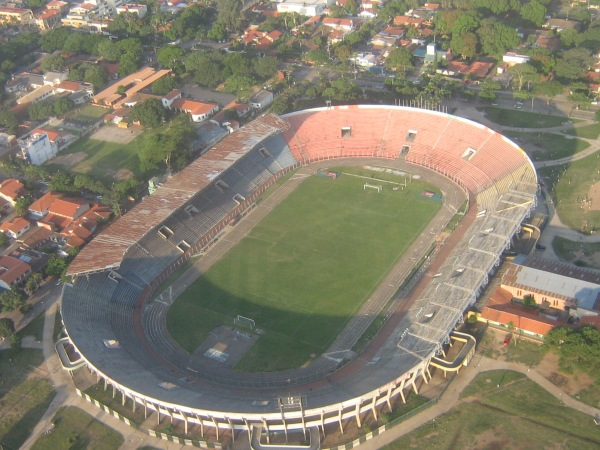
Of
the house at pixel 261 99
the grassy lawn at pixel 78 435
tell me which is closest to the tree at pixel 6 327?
the grassy lawn at pixel 78 435

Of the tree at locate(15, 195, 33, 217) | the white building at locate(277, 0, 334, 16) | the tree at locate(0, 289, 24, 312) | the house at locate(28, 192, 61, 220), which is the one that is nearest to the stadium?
the tree at locate(0, 289, 24, 312)

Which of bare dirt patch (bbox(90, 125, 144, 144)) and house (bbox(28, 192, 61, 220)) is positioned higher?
house (bbox(28, 192, 61, 220))

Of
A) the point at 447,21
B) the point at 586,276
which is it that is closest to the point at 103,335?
the point at 586,276

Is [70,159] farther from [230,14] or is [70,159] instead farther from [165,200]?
[230,14]

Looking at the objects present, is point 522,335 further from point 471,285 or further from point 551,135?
point 551,135

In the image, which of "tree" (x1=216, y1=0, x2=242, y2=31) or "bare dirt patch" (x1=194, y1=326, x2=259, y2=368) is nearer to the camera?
"bare dirt patch" (x1=194, y1=326, x2=259, y2=368)

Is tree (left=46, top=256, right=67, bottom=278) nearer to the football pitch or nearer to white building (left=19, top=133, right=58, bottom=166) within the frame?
the football pitch

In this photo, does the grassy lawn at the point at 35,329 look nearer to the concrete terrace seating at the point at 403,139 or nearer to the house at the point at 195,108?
the concrete terrace seating at the point at 403,139

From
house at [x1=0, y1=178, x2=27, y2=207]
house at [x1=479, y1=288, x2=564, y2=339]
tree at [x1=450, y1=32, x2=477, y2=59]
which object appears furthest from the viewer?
tree at [x1=450, y1=32, x2=477, y2=59]
